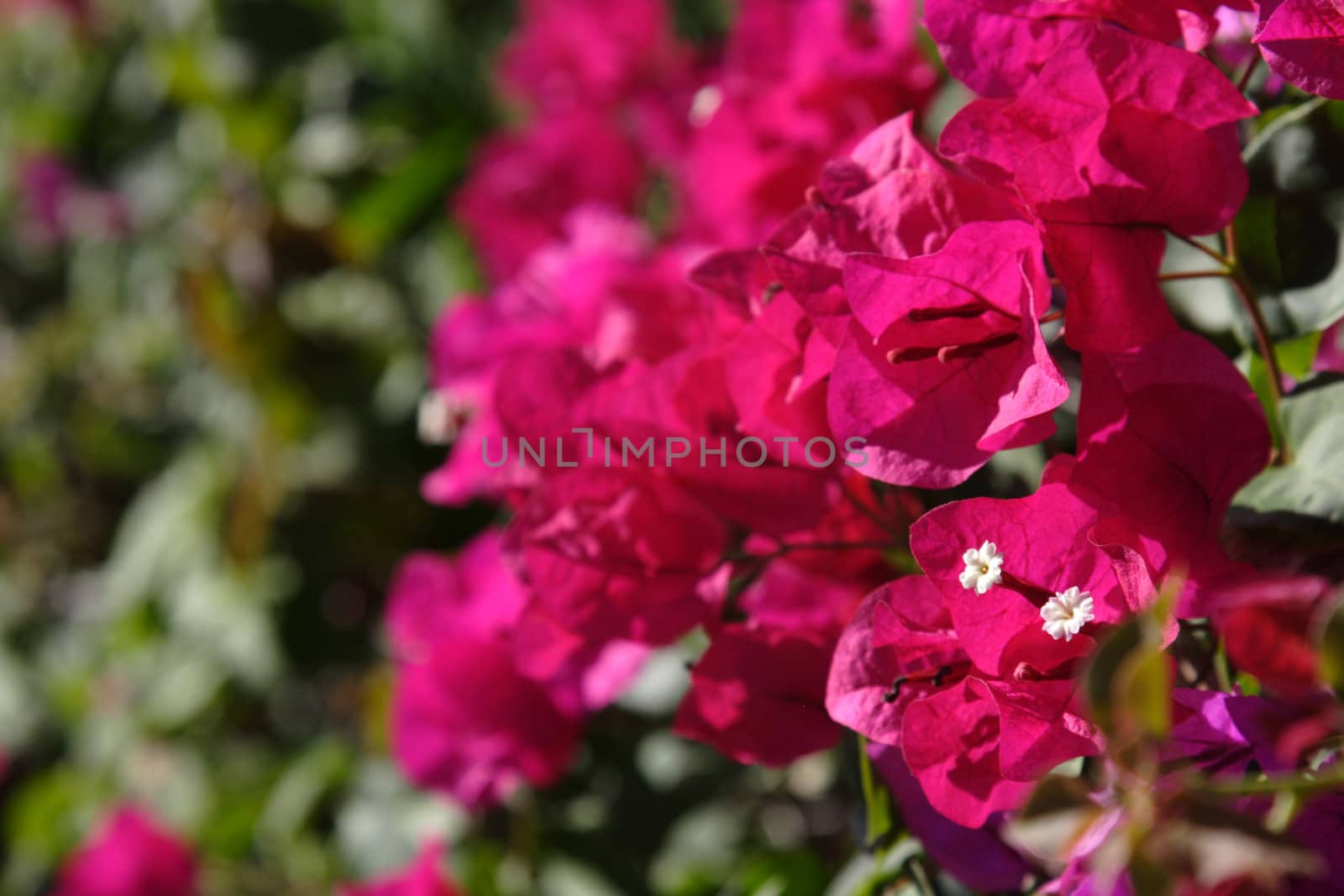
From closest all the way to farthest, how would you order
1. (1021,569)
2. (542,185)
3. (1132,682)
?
1. (1132,682)
2. (1021,569)
3. (542,185)

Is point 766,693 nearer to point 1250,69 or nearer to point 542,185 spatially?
point 1250,69

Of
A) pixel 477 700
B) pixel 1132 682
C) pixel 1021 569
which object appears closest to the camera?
pixel 1132 682

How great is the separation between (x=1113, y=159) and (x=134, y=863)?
836 mm

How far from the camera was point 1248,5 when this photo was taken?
1.09 feet

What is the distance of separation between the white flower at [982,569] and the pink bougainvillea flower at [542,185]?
21.9 inches

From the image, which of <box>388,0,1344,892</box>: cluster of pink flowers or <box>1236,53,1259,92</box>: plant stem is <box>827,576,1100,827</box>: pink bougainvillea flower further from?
<box>1236,53,1259,92</box>: plant stem

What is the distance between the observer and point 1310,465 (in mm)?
338

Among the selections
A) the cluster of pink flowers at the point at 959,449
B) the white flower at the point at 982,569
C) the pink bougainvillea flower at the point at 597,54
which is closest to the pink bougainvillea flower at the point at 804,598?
the cluster of pink flowers at the point at 959,449

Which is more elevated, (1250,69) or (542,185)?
(1250,69)

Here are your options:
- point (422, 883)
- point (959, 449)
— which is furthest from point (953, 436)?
point (422, 883)

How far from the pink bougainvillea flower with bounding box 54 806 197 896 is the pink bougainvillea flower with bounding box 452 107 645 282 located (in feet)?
1.65

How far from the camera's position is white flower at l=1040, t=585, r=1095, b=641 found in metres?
0.31

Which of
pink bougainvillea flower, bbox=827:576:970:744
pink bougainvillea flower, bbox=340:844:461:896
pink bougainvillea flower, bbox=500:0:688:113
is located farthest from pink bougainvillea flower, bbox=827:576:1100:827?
pink bougainvillea flower, bbox=500:0:688:113

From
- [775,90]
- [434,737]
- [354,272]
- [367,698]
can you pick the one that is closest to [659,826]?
[434,737]
